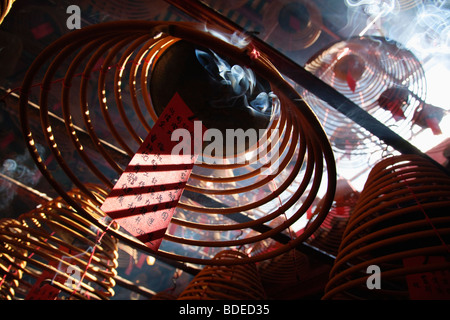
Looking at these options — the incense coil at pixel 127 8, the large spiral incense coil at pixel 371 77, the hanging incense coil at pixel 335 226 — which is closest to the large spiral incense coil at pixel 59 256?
the incense coil at pixel 127 8

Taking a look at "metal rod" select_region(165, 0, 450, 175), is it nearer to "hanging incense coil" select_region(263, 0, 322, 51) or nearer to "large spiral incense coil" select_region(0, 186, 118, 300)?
"large spiral incense coil" select_region(0, 186, 118, 300)

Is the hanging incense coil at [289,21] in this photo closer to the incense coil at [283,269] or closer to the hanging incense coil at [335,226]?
the hanging incense coil at [335,226]

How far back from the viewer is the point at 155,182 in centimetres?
67

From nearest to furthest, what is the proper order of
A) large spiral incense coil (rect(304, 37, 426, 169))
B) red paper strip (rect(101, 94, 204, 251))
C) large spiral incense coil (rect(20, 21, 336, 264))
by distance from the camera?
large spiral incense coil (rect(20, 21, 336, 264)) → red paper strip (rect(101, 94, 204, 251)) → large spiral incense coil (rect(304, 37, 426, 169))

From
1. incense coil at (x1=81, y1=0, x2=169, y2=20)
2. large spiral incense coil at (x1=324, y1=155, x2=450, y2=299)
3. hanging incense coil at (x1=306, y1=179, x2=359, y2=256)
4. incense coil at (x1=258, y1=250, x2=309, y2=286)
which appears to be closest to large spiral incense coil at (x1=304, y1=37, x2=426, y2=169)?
hanging incense coil at (x1=306, y1=179, x2=359, y2=256)

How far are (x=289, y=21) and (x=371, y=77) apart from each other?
1.31m

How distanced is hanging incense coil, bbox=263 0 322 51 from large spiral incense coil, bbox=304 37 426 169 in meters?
0.88

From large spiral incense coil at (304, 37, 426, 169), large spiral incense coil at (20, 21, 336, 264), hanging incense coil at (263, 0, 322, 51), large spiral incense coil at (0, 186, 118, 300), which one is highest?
hanging incense coil at (263, 0, 322, 51)

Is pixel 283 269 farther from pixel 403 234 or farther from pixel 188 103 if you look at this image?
pixel 188 103

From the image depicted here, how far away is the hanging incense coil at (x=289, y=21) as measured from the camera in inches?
125

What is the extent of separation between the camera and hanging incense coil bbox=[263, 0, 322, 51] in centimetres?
317
